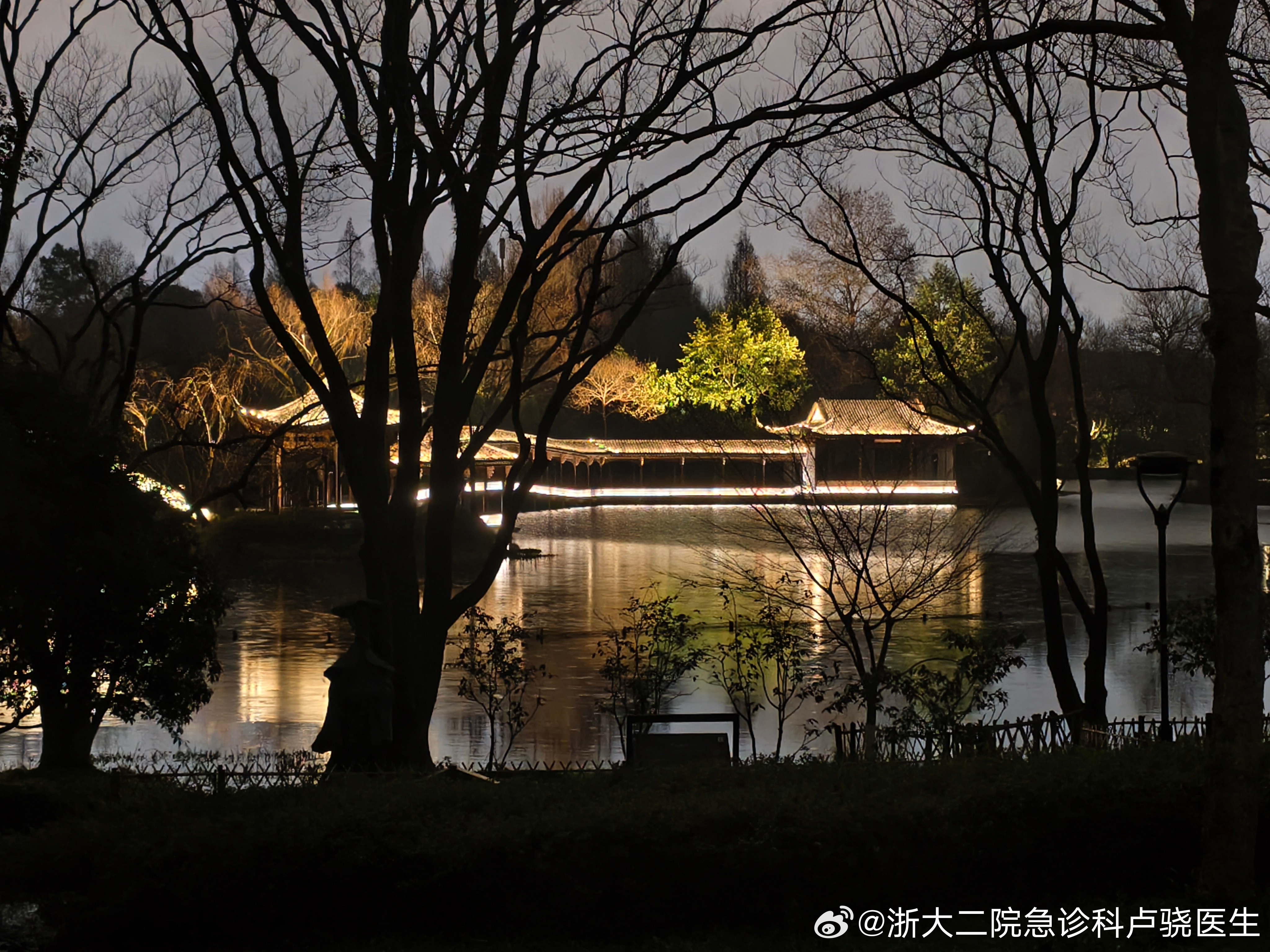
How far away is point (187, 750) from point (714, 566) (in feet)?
49.1

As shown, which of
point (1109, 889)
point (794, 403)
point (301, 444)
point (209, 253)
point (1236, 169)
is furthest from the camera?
point (794, 403)

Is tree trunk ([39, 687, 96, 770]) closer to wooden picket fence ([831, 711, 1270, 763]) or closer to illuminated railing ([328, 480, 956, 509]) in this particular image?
wooden picket fence ([831, 711, 1270, 763])

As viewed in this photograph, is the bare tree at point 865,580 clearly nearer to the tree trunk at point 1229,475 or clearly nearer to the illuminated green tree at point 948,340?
the tree trunk at point 1229,475

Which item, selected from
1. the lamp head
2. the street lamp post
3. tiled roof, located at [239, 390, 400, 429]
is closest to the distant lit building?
tiled roof, located at [239, 390, 400, 429]

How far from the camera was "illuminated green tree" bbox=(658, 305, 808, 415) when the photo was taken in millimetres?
50781

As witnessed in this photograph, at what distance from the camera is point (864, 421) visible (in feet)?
161

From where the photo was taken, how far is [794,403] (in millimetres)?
51562

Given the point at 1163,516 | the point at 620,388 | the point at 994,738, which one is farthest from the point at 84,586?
the point at 620,388

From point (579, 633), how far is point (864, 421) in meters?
34.9

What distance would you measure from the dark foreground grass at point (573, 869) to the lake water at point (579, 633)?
492 centimetres

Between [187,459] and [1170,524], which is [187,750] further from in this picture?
[1170,524]

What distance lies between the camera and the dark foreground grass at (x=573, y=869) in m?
4.25

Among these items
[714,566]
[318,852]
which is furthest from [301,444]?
[318,852]

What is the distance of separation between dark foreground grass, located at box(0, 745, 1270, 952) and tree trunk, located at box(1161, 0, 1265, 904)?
0.36 m
